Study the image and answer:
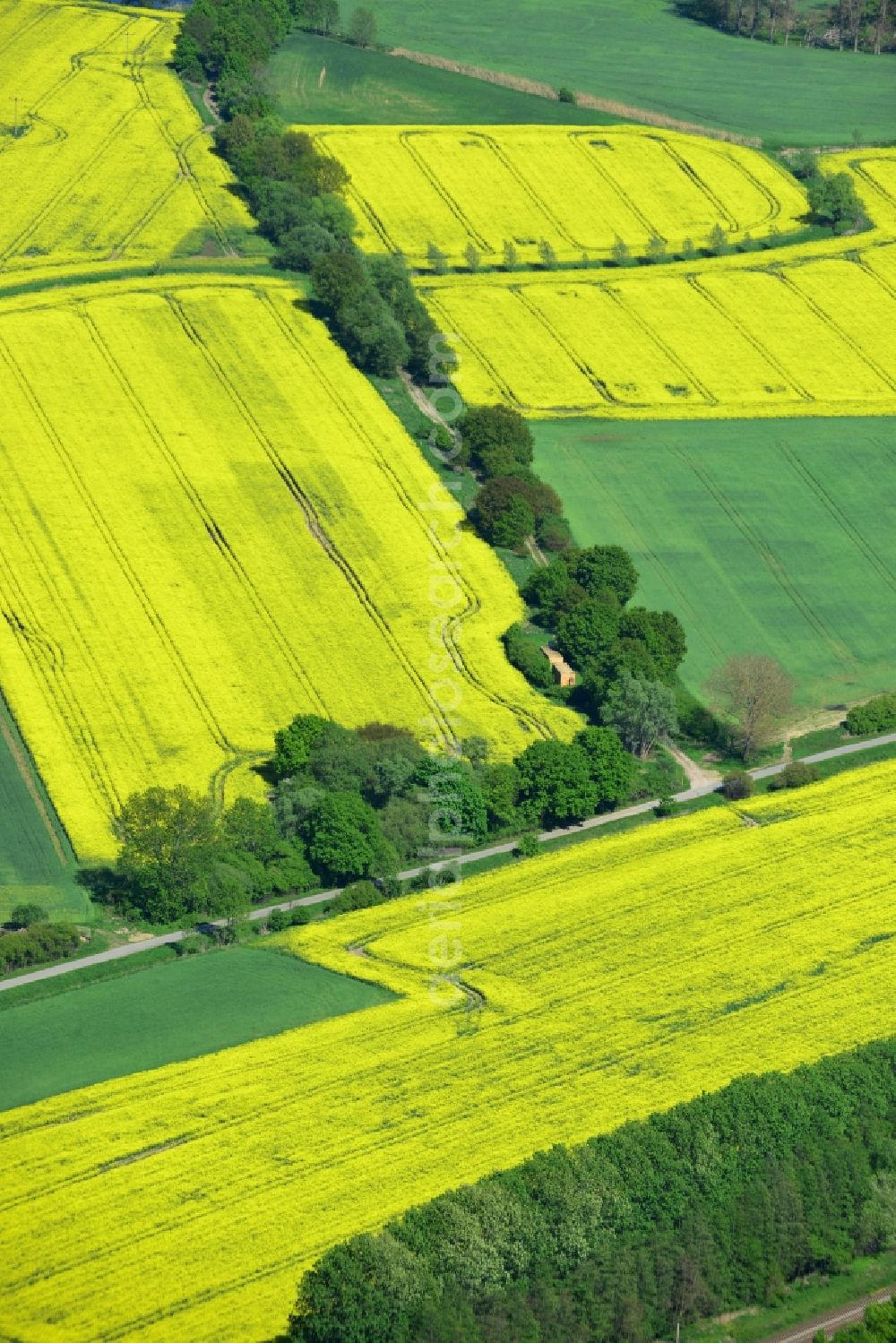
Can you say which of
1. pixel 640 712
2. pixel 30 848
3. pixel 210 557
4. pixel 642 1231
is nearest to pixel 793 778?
pixel 640 712

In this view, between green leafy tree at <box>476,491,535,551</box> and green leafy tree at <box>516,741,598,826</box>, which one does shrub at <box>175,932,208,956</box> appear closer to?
green leafy tree at <box>516,741,598,826</box>

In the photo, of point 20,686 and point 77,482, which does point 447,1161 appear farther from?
point 77,482

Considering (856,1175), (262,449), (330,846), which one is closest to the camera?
(856,1175)

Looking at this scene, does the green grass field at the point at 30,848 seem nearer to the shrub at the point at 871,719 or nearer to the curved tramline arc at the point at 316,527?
the curved tramline arc at the point at 316,527

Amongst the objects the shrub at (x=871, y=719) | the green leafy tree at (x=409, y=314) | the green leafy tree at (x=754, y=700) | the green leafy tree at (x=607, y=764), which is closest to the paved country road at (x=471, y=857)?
the shrub at (x=871, y=719)

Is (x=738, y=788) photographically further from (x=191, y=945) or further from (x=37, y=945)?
(x=37, y=945)

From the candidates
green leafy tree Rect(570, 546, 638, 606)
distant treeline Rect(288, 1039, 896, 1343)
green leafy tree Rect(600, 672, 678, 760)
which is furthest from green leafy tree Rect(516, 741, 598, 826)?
distant treeline Rect(288, 1039, 896, 1343)

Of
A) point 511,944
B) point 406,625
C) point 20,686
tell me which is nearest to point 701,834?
point 511,944
